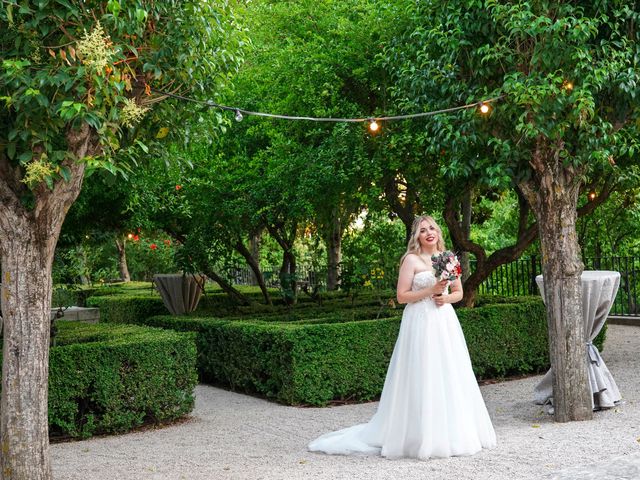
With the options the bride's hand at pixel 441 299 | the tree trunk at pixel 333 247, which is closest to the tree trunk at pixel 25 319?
the bride's hand at pixel 441 299

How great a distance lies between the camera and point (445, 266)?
752 centimetres

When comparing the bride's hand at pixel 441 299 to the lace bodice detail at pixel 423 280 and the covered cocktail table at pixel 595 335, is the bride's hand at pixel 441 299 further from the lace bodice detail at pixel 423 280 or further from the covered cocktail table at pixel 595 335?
the covered cocktail table at pixel 595 335

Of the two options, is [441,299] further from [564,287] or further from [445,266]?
[564,287]

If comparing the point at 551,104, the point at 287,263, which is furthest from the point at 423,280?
the point at 287,263

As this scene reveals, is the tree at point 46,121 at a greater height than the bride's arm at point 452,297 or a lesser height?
greater

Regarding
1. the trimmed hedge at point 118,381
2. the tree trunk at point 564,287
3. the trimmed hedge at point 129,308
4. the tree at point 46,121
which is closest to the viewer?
the tree at point 46,121

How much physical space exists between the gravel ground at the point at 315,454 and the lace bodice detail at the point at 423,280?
1.64 m

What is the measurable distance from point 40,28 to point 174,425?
543 cm

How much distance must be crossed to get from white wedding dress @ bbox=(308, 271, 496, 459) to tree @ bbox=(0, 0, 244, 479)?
2.94m

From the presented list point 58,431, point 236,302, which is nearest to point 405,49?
point 58,431

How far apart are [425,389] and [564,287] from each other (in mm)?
2219

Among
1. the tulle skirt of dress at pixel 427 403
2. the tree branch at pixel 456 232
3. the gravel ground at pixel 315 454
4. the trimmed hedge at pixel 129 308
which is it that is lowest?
the gravel ground at pixel 315 454

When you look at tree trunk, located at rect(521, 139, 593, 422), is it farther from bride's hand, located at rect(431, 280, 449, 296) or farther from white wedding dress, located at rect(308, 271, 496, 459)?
bride's hand, located at rect(431, 280, 449, 296)

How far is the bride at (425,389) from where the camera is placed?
738 centimetres
